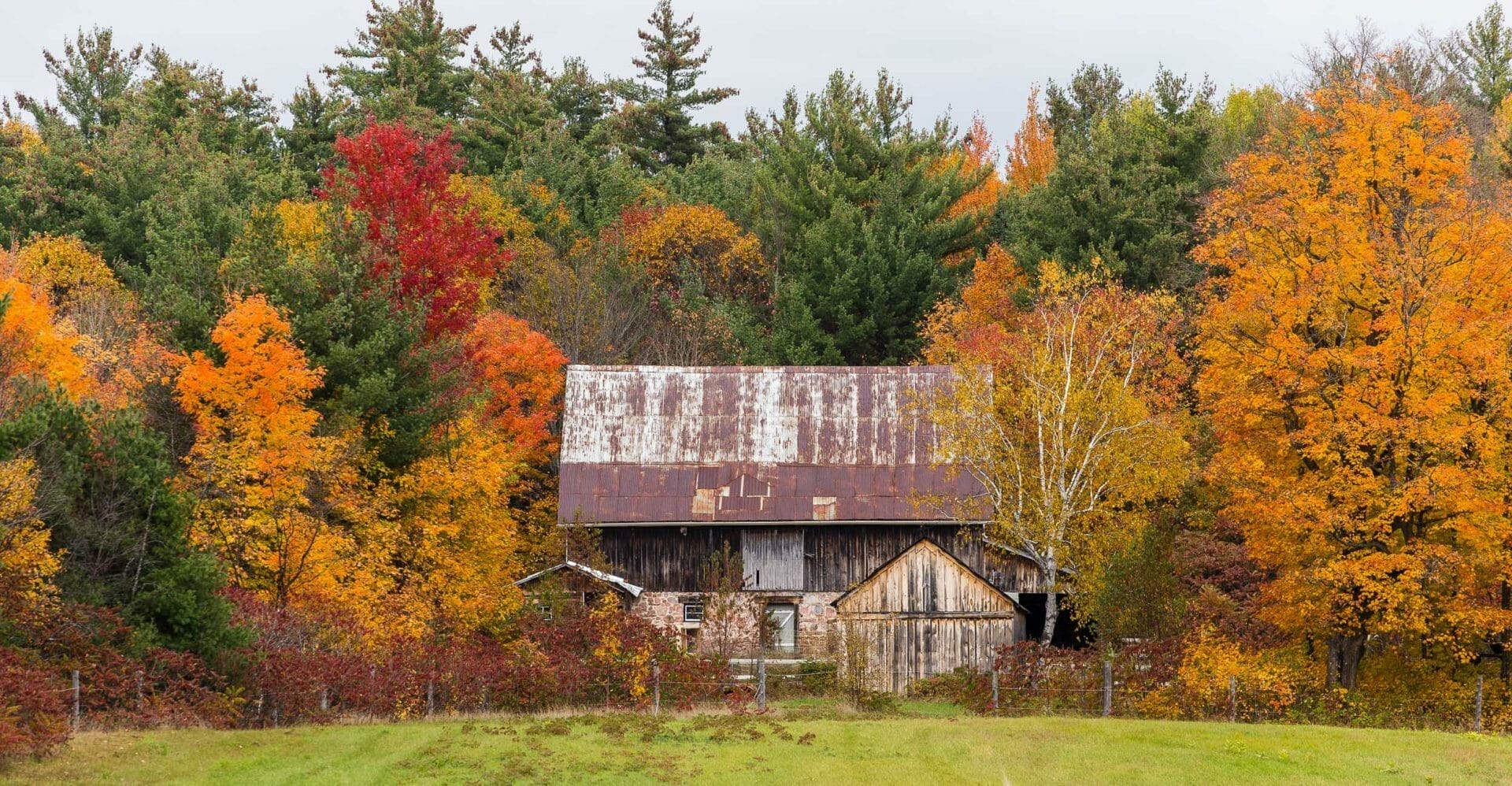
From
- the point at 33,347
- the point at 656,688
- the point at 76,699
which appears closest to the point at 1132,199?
the point at 656,688

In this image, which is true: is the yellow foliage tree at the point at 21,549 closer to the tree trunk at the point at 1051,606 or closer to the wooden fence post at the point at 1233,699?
the wooden fence post at the point at 1233,699

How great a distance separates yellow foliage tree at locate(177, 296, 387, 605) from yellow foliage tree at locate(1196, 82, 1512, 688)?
58.9ft

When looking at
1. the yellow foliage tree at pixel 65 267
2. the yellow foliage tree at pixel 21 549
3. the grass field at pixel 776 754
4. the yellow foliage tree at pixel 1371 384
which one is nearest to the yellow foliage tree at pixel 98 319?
the yellow foliage tree at pixel 65 267

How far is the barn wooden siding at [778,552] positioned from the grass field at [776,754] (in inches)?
526

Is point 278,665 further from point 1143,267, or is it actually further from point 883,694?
point 1143,267

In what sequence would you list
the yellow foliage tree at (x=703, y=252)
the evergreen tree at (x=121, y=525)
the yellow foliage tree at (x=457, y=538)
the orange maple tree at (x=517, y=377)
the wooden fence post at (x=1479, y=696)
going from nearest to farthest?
the evergreen tree at (x=121, y=525) < the wooden fence post at (x=1479, y=696) < the yellow foliage tree at (x=457, y=538) < the orange maple tree at (x=517, y=377) < the yellow foliage tree at (x=703, y=252)

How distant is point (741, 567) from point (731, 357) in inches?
699

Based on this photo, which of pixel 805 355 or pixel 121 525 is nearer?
pixel 121 525

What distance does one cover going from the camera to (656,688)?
28750 mm

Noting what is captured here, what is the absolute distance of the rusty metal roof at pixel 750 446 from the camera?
38.6 metres

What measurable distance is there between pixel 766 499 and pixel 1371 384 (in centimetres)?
1576

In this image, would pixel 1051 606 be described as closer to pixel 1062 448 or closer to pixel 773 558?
pixel 1062 448

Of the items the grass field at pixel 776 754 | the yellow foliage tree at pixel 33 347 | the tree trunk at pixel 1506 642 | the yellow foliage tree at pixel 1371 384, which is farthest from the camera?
the yellow foliage tree at pixel 33 347

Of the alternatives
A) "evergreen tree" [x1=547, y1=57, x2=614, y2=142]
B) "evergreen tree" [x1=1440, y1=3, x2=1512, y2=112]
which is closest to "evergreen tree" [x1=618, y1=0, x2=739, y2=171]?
"evergreen tree" [x1=547, y1=57, x2=614, y2=142]
